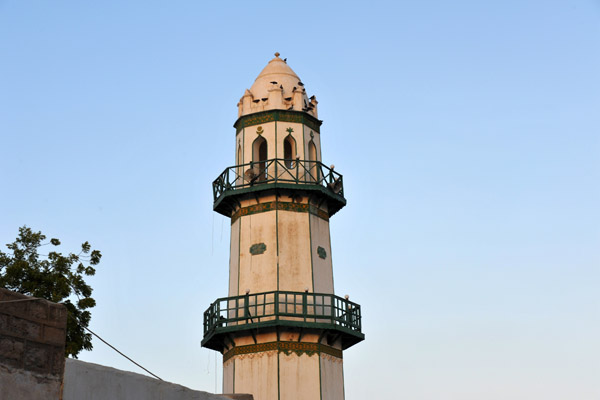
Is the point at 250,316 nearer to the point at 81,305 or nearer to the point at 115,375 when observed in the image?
the point at 81,305

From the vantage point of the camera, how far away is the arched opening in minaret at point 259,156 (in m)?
42.3

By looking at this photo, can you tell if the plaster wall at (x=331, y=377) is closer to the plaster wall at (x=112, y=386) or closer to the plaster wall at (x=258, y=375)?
the plaster wall at (x=258, y=375)

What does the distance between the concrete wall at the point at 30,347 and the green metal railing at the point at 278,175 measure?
25.9m

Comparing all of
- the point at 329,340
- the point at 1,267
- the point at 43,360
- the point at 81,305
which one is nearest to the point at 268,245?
the point at 329,340

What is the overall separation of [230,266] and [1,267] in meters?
9.74

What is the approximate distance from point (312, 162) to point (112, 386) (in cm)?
2569

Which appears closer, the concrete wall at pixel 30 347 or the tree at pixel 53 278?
the concrete wall at pixel 30 347

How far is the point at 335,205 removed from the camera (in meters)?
42.8

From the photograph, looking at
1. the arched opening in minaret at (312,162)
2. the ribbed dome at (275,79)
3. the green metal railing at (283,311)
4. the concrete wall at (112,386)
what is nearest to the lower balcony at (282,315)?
the green metal railing at (283,311)

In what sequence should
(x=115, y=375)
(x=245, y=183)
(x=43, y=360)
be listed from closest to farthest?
(x=43, y=360) → (x=115, y=375) → (x=245, y=183)

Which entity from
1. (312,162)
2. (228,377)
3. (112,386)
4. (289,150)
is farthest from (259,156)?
(112,386)

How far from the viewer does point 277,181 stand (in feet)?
135

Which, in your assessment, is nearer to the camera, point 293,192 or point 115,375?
point 115,375

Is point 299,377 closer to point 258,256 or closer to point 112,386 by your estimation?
point 258,256
